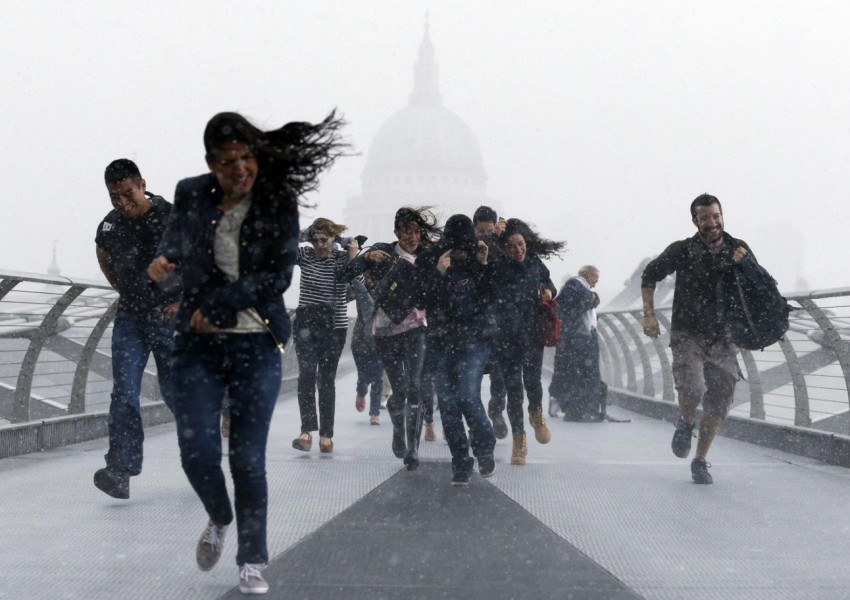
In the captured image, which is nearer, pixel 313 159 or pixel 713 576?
pixel 313 159

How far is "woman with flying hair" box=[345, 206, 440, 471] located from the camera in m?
7.29

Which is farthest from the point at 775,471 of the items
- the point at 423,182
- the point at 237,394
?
the point at 423,182

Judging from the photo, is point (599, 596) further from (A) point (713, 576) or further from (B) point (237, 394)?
(B) point (237, 394)

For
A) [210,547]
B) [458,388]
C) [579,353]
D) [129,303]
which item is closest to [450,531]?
[210,547]

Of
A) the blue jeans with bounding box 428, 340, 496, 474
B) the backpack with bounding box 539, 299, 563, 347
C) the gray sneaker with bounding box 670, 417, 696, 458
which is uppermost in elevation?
the backpack with bounding box 539, 299, 563, 347

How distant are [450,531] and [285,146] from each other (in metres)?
2.03

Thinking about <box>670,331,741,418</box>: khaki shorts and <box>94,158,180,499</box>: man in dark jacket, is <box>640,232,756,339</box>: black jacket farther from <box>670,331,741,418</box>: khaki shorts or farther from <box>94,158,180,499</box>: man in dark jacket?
<box>94,158,180,499</box>: man in dark jacket

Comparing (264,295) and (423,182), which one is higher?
(423,182)

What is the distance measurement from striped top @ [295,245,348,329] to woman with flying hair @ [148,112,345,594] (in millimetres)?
4140

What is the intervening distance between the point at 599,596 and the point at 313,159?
170cm

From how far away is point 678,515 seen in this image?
5719 mm

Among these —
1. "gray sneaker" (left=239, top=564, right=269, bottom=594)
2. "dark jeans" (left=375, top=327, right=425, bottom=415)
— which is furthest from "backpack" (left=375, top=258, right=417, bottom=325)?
"gray sneaker" (left=239, top=564, right=269, bottom=594)

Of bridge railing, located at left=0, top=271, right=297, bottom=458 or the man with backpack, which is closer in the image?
the man with backpack

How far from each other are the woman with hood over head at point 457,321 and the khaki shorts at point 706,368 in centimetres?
A: 115
